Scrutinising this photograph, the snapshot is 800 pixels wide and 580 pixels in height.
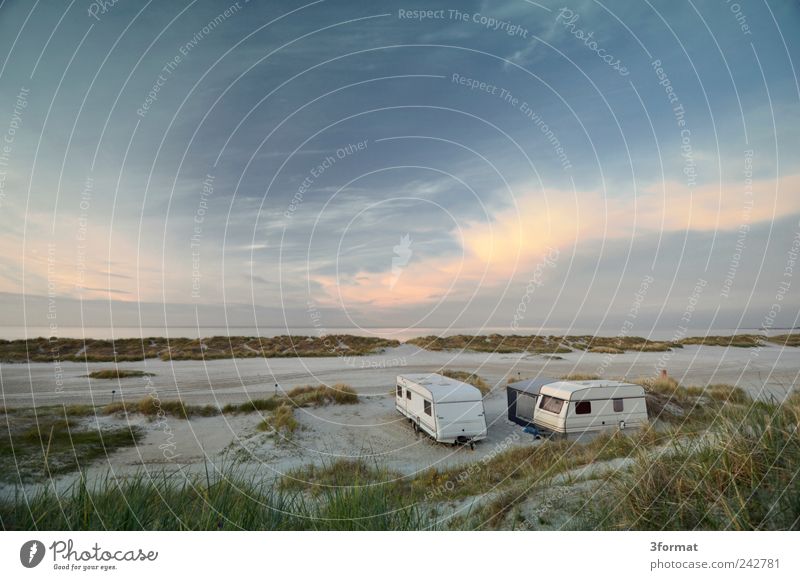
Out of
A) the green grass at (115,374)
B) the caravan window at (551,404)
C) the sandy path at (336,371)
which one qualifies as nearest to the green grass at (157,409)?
the sandy path at (336,371)

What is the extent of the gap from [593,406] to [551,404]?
1010 millimetres

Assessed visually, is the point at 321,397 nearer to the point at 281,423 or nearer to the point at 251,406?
the point at 251,406

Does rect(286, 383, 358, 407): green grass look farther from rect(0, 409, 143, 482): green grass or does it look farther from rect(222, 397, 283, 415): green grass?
rect(0, 409, 143, 482): green grass

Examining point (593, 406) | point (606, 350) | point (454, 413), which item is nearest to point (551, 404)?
point (593, 406)

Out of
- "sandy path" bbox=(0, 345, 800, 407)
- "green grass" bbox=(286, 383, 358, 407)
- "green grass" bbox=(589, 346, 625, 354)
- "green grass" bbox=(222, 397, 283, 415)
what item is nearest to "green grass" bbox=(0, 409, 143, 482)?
"green grass" bbox=(222, 397, 283, 415)

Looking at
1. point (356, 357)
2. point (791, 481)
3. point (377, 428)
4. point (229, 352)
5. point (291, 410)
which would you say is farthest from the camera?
point (229, 352)

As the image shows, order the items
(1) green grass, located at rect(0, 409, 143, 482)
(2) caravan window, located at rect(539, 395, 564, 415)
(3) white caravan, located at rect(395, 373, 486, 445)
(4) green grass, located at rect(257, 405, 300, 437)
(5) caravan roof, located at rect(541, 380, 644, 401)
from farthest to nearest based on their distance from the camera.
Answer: (4) green grass, located at rect(257, 405, 300, 437) → (2) caravan window, located at rect(539, 395, 564, 415) → (3) white caravan, located at rect(395, 373, 486, 445) → (5) caravan roof, located at rect(541, 380, 644, 401) → (1) green grass, located at rect(0, 409, 143, 482)

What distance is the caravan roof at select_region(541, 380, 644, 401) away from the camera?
10.6 m
